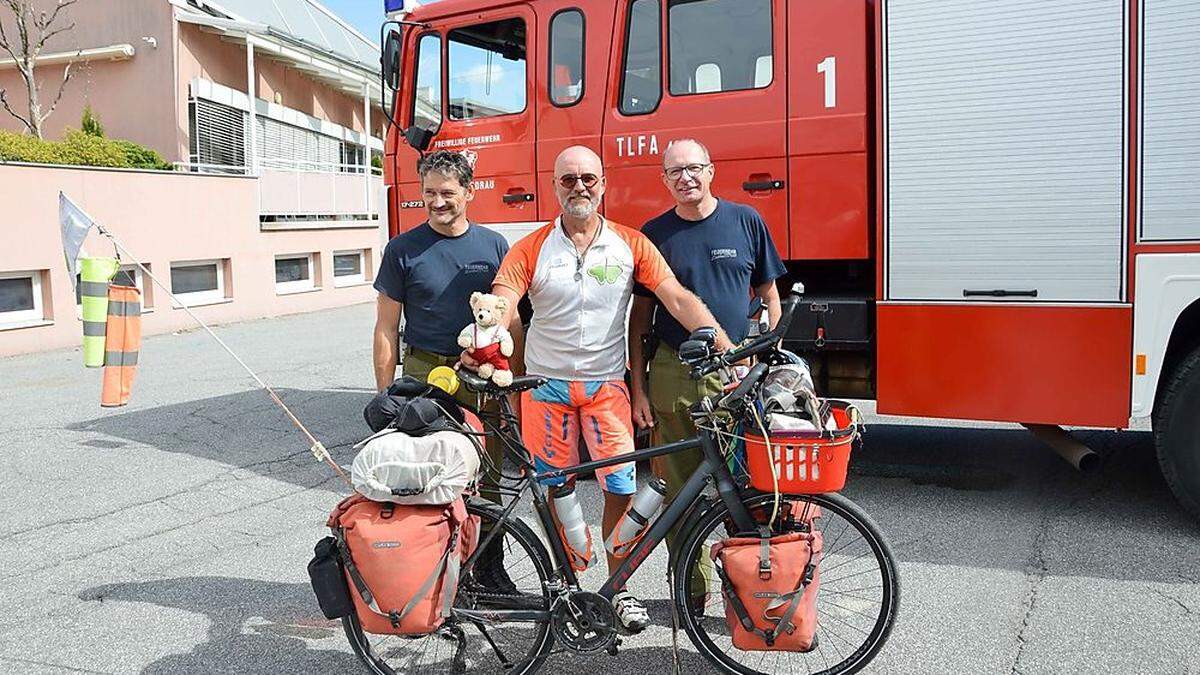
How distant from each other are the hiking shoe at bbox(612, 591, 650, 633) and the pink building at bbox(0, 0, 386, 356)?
1098 centimetres

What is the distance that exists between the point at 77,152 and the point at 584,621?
13.8 metres

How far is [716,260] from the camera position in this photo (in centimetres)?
392

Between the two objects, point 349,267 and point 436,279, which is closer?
point 436,279

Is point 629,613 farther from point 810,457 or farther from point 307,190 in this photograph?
point 307,190

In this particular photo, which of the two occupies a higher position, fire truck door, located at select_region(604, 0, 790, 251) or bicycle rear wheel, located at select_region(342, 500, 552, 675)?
fire truck door, located at select_region(604, 0, 790, 251)

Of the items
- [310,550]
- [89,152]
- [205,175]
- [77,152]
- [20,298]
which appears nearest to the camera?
[310,550]

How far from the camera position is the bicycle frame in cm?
333

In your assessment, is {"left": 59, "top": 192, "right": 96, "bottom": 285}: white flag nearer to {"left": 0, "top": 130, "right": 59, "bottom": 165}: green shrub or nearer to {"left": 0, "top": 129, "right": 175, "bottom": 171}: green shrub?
{"left": 0, "top": 129, "right": 175, "bottom": 171}: green shrub

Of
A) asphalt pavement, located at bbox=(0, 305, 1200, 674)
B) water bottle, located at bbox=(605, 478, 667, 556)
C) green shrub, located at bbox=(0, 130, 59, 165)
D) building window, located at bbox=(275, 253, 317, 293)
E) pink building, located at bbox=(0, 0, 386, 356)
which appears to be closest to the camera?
water bottle, located at bbox=(605, 478, 667, 556)

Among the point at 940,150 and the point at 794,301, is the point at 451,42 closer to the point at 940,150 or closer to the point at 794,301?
the point at 940,150

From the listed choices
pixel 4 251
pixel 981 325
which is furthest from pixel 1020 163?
pixel 4 251

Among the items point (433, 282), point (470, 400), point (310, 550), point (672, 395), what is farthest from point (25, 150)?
point (672, 395)

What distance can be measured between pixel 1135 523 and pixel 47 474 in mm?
6405

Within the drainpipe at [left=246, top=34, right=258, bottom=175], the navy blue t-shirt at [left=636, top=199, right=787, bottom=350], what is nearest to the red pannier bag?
the navy blue t-shirt at [left=636, top=199, right=787, bottom=350]
